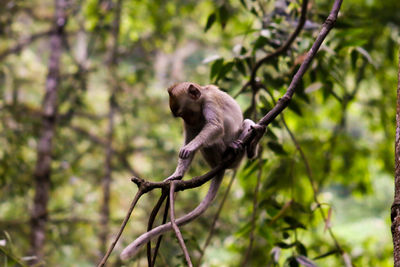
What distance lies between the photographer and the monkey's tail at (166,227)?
2098 millimetres

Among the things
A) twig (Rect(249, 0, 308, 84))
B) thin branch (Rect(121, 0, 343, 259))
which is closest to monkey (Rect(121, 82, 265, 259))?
twig (Rect(249, 0, 308, 84))

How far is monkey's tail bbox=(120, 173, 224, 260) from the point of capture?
210cm

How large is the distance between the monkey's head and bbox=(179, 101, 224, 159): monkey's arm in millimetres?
79

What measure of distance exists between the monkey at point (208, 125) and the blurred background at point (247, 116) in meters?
0.15

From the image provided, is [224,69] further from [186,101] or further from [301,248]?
[301,248]

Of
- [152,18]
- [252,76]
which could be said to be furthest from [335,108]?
[252,76]

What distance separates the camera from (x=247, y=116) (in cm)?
388

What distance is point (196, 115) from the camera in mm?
3438

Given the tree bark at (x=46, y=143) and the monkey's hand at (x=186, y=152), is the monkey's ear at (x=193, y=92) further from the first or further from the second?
the tree bark at (x=46, y=143)

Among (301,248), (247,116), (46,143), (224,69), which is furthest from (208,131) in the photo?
(46,143)

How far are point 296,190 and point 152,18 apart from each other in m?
3.23

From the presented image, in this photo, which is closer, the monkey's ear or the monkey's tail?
the monkey's tail

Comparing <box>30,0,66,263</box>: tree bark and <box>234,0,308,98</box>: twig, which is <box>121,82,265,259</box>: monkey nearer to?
<box>234,0,308,98</box>: twig

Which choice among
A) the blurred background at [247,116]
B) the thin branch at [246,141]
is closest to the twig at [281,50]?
the blurred background at [247,116]
